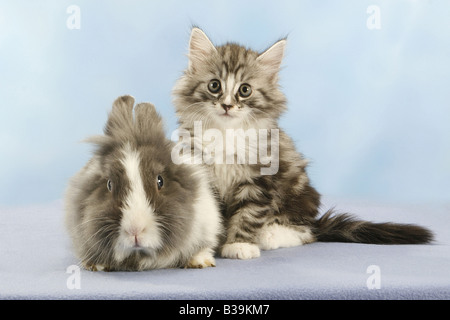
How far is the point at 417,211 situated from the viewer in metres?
4.62

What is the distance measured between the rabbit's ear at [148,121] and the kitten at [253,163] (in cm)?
32

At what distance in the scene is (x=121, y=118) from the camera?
2754 millimetres

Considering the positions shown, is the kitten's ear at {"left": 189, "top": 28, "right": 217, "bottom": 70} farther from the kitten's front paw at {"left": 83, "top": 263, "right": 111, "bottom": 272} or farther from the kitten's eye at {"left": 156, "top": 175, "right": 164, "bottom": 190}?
the kitten's front paw at {"left": 83, "top": 263, "right": 111, "bottom": 272}

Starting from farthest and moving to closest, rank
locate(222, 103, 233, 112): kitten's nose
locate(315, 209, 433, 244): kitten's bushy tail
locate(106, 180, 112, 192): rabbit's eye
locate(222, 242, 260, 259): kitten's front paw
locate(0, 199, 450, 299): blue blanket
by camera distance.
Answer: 1. locate(315, 209, 433, 244): kitten's bushy tail
2. locate(222, 103, 233, 112): kitten's nose
3. locate(222, 242, 260, 259): kitten's front paw
4. locate(106, 180, 112, 192): rabbit's eye
5. locate(0, 199, 450, 299): blue blanket

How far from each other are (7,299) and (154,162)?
30.8 inches

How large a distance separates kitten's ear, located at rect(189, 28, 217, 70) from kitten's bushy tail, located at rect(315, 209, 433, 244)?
1150mm

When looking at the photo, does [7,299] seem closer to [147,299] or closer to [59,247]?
[147,299]

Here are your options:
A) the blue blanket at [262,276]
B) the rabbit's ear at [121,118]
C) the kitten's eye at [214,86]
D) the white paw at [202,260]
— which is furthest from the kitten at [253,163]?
the rabbit's ear at [121,118]

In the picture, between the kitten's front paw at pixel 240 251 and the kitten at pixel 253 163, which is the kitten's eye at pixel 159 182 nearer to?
the kitten at pixel 253 163

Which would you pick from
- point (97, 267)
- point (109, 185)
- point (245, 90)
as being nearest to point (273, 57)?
point (245, 90)

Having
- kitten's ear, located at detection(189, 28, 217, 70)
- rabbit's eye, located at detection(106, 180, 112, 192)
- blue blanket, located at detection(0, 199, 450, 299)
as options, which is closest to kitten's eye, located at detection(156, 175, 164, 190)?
rabbit's eye, located at detection(106, 180, 112, 192)

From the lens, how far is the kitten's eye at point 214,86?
3274 mm

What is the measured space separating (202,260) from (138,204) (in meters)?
0.52

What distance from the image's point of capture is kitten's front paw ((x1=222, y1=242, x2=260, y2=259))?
9.92ft
